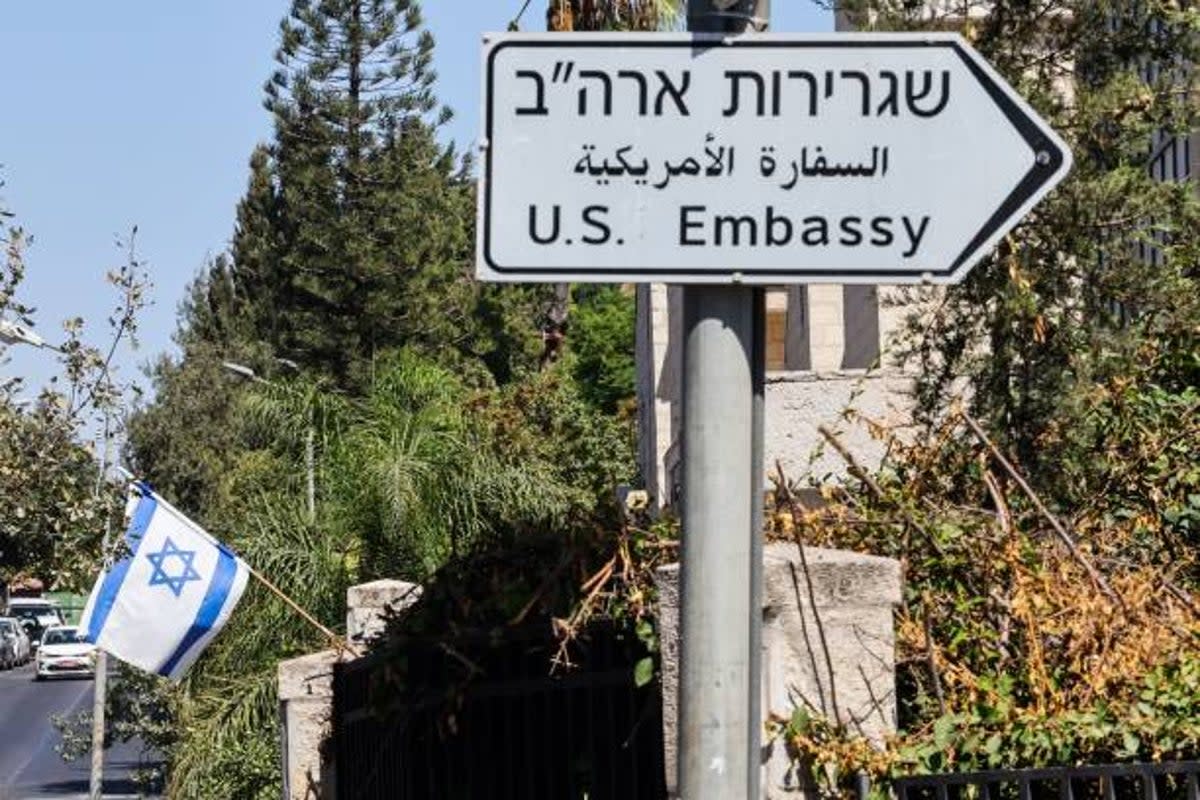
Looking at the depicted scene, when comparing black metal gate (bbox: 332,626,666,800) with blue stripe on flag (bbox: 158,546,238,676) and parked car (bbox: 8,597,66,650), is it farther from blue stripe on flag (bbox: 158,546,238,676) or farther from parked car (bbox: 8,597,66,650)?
parked car (bbox: 8,597,66,650)

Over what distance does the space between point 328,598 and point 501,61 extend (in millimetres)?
11289

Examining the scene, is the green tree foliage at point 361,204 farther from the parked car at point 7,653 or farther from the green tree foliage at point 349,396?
the parked car at point 7,653

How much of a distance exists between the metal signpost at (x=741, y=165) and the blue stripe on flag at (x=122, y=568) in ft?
32.2

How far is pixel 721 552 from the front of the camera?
321 cm

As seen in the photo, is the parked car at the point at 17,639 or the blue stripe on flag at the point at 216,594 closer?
the blue stripe on flag at the point at 216,594

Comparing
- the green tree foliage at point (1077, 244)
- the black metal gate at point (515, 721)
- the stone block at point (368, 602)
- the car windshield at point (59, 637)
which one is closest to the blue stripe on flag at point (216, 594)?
the stone block at point (368, 602)

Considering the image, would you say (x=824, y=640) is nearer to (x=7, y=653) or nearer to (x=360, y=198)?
(x=360, y=198)

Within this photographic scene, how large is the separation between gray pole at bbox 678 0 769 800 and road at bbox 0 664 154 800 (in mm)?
19573

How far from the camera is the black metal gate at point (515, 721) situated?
6512 mm

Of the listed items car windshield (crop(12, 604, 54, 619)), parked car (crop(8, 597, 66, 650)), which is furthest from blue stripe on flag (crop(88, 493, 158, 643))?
car windshield (crop(12, 604, 54, 619))

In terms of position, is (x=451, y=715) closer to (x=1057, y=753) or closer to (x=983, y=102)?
(x=1057, y=753)

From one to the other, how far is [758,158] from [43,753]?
116 feet

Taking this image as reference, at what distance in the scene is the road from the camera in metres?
28.8

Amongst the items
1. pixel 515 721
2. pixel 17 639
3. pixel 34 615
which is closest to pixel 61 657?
pixel 17 639
